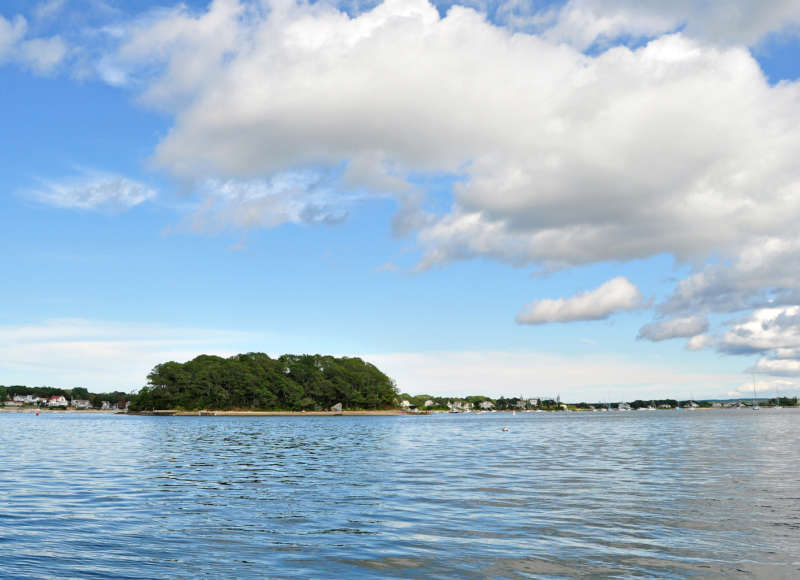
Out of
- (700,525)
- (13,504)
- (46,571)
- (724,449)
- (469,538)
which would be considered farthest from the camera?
(724,449)

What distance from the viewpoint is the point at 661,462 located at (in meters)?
43.4

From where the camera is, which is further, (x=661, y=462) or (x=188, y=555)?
(x=661, y=462)

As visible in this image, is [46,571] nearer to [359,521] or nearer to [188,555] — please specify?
[188,555]

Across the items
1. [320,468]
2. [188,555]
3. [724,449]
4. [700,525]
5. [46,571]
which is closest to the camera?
[46,571]

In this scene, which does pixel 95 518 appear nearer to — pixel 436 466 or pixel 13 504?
pixel 13 504

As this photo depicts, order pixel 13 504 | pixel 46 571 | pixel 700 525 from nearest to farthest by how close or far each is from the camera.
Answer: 1. pixel 46 571
2. pixel 700 525
3. pixel 13 504

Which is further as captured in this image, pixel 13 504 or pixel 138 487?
pixel 138 487

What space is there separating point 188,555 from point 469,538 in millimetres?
8360

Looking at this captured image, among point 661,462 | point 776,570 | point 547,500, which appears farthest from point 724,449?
point 776,570

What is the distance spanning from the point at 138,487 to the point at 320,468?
13257 mm

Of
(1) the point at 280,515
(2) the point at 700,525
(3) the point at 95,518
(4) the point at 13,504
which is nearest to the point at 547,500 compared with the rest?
(2) the point at 700,525

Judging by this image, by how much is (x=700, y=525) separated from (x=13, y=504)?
27113mm

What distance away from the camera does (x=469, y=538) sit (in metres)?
18.6

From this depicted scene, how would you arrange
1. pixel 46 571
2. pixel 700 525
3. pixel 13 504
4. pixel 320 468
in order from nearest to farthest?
1. pixel 46 571
2. pixel 700 525
3. pixel 13 504
4. pixel 320 468
